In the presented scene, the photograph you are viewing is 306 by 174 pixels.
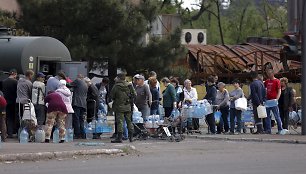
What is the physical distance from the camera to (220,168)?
48.6 feet

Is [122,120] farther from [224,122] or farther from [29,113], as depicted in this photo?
[224,122]

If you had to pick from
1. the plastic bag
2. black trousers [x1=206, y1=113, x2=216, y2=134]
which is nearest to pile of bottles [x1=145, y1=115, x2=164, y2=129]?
black trousers [x1=206, y1=113, x2=216, y2=134]

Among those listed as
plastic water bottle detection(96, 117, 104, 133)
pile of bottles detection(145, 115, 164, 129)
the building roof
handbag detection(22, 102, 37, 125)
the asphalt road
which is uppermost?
the building roof

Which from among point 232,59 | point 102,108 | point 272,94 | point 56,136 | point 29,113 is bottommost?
point 56,136

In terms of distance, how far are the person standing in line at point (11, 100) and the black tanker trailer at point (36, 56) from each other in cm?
96

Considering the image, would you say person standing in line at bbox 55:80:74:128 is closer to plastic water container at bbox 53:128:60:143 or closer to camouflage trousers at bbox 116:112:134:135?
plastic water container at bbox 53:128:60:143

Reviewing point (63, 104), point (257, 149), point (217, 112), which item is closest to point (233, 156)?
point (257, 149)

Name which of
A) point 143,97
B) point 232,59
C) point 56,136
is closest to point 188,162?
point 56,136

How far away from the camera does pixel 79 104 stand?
24.0m

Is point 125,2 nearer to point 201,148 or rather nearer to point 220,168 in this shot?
point 201,148

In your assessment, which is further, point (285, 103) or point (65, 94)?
point (285, 103)

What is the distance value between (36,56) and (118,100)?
454 centimetres

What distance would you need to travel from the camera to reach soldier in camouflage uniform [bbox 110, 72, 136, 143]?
2158cm

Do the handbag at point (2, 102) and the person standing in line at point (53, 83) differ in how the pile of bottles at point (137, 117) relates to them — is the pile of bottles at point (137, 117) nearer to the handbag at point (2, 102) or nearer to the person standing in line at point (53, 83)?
the person standing in line at point (53, 83)
